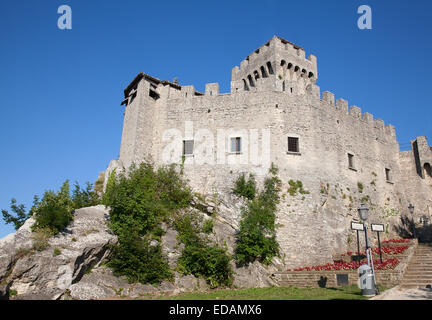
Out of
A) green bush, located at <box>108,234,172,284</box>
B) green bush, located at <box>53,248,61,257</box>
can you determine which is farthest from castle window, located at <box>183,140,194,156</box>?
green bush, located at <box>53,248,61,257</box>

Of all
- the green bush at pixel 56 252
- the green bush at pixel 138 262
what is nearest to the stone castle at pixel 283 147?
the green bush at pixel 138 262

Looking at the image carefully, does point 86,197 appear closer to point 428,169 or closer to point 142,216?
point 142,216

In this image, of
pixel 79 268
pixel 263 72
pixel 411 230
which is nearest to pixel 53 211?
pixel 79 268

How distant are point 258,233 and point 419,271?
23.0ft

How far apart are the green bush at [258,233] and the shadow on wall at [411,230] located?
11.6m

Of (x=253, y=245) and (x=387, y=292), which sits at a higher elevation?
(x=253, y=245)

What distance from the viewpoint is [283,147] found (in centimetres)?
2045

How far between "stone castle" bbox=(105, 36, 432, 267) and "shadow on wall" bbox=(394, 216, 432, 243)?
57cm

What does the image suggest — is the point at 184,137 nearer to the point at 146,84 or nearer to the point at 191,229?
the point at 146,84

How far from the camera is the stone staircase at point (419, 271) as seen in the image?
491 inches

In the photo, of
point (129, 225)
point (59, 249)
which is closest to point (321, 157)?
point (129, 225)

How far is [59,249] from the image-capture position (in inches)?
494

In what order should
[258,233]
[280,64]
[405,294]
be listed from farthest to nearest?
1. [280,64]
2. [258,233]
3. [405,294]

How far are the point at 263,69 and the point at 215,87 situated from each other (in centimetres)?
538
